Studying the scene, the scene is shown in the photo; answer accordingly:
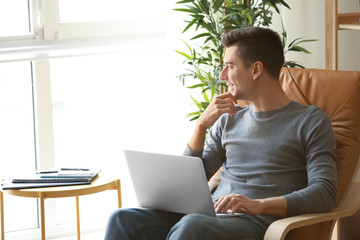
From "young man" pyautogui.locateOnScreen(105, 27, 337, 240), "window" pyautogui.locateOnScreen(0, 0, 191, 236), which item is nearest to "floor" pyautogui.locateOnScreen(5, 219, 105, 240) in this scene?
"window" pyautogui.locateOnScreen(0, 0, 191, 236)

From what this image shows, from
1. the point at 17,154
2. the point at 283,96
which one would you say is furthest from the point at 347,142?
the point at 17,154

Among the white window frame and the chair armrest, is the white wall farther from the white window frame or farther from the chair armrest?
the chair armrest

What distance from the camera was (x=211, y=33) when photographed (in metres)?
3.46

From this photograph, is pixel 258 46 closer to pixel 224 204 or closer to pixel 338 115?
pixel 338 115

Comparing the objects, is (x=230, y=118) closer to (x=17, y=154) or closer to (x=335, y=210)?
(x=335, y=210)

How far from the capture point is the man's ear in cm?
233

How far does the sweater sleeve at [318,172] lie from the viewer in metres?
2.08

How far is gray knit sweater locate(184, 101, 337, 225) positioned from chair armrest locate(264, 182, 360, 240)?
4 centimetres

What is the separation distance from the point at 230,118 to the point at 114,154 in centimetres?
151

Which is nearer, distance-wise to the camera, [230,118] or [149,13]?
[230,118]

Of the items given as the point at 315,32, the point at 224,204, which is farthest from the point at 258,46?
the point at 315,32

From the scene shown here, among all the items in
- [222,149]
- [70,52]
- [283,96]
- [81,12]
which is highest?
[81,12]

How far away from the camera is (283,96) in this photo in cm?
236

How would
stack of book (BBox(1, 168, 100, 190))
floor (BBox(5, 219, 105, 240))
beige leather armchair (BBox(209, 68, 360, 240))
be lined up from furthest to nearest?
1. floor (BBox(5, 219, 105, 240))
2. stack of book (BBox(1, 168, 100, 190))
3. beige leather armchair (BBox(209, 68, 360, 240))
